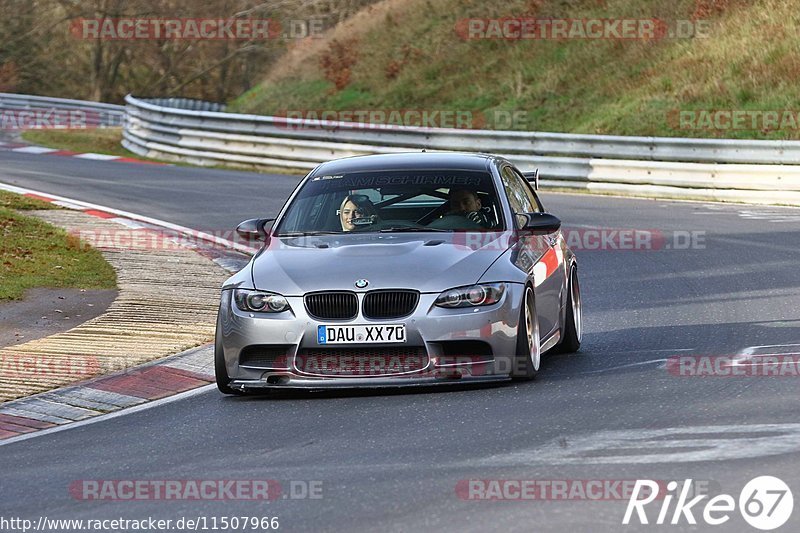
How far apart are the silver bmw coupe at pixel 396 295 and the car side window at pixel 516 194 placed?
0.38 feet

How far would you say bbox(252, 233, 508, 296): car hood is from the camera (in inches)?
350

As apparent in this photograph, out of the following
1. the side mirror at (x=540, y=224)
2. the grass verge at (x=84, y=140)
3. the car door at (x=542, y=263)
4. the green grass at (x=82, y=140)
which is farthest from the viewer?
the green grass at (x=82, y=140)

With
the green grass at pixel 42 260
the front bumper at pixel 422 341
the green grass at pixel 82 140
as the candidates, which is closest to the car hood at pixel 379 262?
the front bumper at pixel 422 341

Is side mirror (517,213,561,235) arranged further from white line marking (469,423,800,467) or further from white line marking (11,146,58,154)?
white line marking (11,146,58,154)

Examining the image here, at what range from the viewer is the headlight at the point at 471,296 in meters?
8.80

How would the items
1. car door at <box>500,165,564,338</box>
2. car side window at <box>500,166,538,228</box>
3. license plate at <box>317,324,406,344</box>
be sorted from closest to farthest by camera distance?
license plate at <box>317,324,406,344</box>
car door at <box>500,165,564,338</box>
car side window at <box>500,166,538,228</box>

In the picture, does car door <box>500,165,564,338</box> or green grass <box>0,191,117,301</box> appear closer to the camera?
car door <box>500,165,564,338</box>

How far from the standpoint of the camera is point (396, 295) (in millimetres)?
8852

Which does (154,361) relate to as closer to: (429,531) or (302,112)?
(429,531)

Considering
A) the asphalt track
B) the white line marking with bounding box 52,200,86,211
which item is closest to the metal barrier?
the white line marking with bounding box 52,200,86,211

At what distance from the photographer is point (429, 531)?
5.65m

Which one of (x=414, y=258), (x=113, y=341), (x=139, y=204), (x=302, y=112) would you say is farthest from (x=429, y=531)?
(x=302, y=112)

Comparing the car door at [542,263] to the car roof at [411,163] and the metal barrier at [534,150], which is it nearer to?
the car roof at [411,163]

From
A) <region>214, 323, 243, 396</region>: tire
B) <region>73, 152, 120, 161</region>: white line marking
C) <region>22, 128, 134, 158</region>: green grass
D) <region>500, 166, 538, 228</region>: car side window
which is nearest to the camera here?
<region>214, 323, 243, 396</region>: tire
